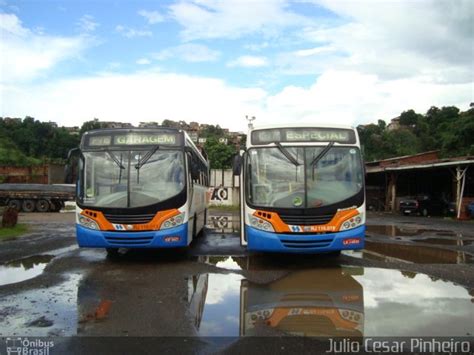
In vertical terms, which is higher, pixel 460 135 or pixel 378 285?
pixel 460 135

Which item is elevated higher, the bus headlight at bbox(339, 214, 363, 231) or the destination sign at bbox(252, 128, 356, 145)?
the destination sign at bbox(252, 128, 356, 145)

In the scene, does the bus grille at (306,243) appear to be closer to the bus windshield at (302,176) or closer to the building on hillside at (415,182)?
the bus windshield at (302,176)

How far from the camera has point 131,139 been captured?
33.8ft

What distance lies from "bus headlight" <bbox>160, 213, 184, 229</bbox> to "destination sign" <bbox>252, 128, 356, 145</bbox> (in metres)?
2.27

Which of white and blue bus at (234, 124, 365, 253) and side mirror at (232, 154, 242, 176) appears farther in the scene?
side mirror at (232, 154, 242, 176)

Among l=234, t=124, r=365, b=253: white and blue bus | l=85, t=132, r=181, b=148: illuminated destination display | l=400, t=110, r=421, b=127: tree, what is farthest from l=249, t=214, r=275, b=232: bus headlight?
l=400, t=110, r=421, b=127: tree

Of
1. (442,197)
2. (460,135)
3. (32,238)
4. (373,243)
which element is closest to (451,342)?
(373,243)

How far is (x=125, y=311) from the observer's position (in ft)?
21.1

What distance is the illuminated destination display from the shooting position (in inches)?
405

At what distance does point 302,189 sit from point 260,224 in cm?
111

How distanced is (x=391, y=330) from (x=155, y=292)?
3.76m

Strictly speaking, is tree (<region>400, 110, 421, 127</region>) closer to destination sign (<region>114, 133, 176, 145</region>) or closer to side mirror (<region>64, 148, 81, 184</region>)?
destination sign (<region>114, 133, 176, 145</region>)

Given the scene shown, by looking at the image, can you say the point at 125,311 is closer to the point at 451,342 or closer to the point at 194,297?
the point at 194,297

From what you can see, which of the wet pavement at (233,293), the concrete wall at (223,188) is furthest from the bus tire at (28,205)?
the wet pavement at (233,293)
